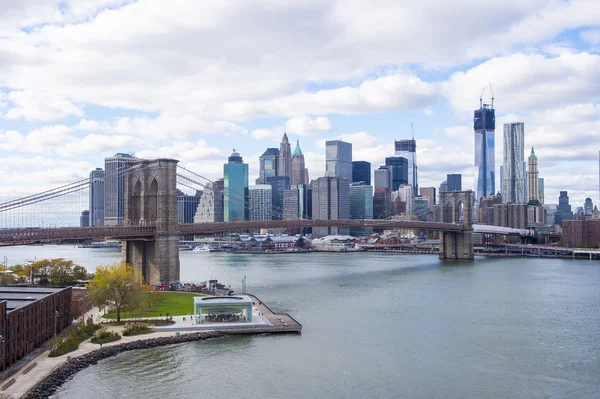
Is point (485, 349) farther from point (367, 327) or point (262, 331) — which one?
point (262, 331)

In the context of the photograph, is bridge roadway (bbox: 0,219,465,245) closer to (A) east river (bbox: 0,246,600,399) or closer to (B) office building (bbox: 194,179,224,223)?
(A) east river (bbox: 0,246,600,399)

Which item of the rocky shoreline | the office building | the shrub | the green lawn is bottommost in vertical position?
the rocky shoreline

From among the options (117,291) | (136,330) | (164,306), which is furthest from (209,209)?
(136,330)

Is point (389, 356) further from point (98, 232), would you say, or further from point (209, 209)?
point (209, 209)

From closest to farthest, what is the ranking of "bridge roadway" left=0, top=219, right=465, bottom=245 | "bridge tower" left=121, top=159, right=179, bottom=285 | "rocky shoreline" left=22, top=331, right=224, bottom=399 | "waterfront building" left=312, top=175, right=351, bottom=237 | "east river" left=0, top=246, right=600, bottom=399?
"rocky shoreline" left=22, top=331, right=224, bottom=399, "east river" left=0, top=246, right=600, bottom=399, "bridge roadway" left=0, top=219, right=465, bottom=245, "bridge tower" left=121, top=159, right=179, bottom=285, "waterfront building" left=312, top=175, right=351, bottom=237

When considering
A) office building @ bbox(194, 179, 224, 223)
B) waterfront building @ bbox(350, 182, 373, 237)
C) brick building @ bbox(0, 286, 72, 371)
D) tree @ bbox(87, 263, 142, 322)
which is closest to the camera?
brick building @ bbox(0, 286, 72, 371)

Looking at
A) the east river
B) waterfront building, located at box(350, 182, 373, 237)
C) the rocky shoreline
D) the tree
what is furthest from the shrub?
waterfront building, located at box(350, 182, 373, 237)

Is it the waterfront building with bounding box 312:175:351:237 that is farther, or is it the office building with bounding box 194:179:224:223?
the waterfront building with bounding box 312:175:351:237
